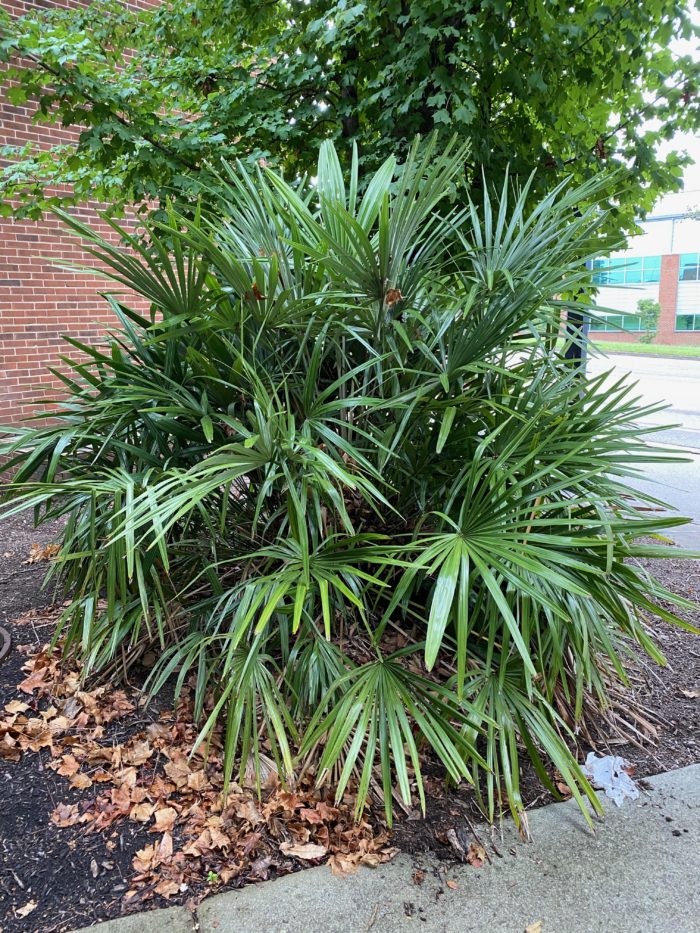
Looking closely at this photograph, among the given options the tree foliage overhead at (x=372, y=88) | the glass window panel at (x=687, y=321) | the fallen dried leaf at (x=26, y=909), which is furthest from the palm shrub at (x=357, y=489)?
the glass window panel at (x=687, y=321)

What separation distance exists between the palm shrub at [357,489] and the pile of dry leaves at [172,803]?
5.3 inches

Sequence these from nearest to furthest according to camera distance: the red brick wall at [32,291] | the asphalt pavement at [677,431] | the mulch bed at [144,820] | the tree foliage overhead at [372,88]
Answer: the mulch bed at [144,820] → the tree foliage overhead at [372,88] → the asphalt pavement at [677,431] → the red brick wall at [32,291]

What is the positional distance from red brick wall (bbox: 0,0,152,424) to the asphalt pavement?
5706 mm

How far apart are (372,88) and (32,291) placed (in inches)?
187

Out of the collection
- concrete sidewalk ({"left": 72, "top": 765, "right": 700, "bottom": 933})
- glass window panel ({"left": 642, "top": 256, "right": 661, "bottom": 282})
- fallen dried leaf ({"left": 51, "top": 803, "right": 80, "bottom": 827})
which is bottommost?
concrete sidewalk ({"left": 72, "top": 765, "right": 700, "bottom": 933})

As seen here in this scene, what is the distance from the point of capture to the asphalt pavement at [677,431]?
17.3 ft

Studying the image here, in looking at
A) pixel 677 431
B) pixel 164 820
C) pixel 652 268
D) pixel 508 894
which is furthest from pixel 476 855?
pixel 652 268

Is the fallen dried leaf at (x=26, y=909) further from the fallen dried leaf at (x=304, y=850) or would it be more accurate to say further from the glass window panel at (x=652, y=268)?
the glass window panel at (x=652, y=268)

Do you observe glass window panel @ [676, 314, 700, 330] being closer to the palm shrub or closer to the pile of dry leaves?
the palm shrub

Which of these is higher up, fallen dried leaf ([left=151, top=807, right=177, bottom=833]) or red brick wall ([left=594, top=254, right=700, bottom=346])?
red brick wall ([left=594, top=254, right=700, bottom=346])

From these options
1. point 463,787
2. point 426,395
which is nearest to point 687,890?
point 463,787

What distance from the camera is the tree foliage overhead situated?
346cm

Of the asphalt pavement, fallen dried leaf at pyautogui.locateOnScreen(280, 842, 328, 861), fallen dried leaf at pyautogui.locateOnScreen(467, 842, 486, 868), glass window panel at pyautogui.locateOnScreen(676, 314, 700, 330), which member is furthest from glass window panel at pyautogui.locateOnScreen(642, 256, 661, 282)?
fallen dried leaf at pyautogui.locateOnScreen(280, 842, 328, 861)

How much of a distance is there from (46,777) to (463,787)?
4.77 feet
